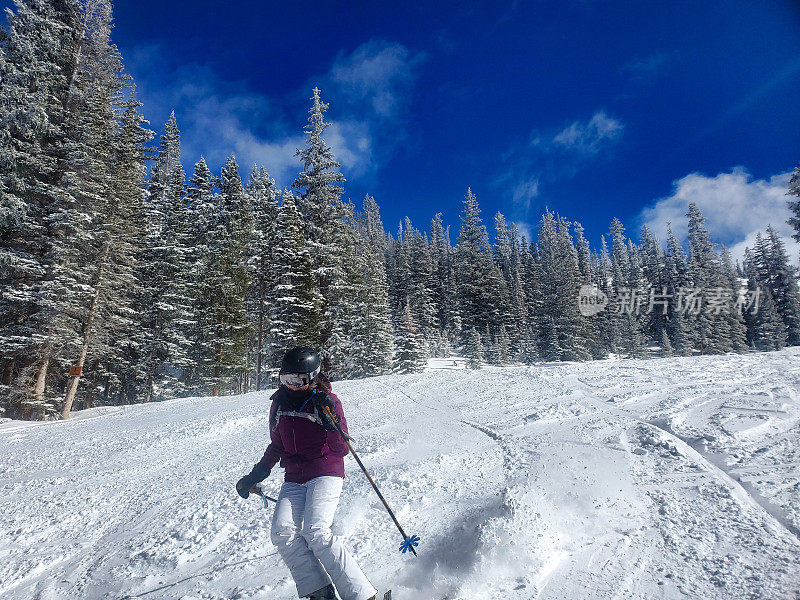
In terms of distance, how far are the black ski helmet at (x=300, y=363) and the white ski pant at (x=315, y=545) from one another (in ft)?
3.25

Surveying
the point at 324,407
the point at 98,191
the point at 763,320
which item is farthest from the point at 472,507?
the point at 763,320

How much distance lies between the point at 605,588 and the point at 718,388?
1052 centimetres

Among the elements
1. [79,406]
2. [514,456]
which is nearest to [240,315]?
[79,406]

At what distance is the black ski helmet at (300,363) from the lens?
3.55 metres

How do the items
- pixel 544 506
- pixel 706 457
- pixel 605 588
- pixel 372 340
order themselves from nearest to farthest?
pixel 605 588, pixel 544 506, pixel 706 457, pixel 372 340

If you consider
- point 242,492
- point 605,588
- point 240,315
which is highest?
point 240,315

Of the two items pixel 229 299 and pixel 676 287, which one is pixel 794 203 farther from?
pixel 229 299

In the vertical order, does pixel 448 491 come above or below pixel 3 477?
below

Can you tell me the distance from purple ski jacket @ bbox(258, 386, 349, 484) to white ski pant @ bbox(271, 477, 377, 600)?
113 mm

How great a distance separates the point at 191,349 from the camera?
2797cm

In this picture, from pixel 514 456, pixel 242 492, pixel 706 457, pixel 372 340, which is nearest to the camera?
pixel 242 492

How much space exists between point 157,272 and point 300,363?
2646 cm

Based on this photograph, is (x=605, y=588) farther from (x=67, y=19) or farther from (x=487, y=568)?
(x=67, y=19)

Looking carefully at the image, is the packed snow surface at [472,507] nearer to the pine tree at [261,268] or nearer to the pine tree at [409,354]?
the pine tree at [261,268]
